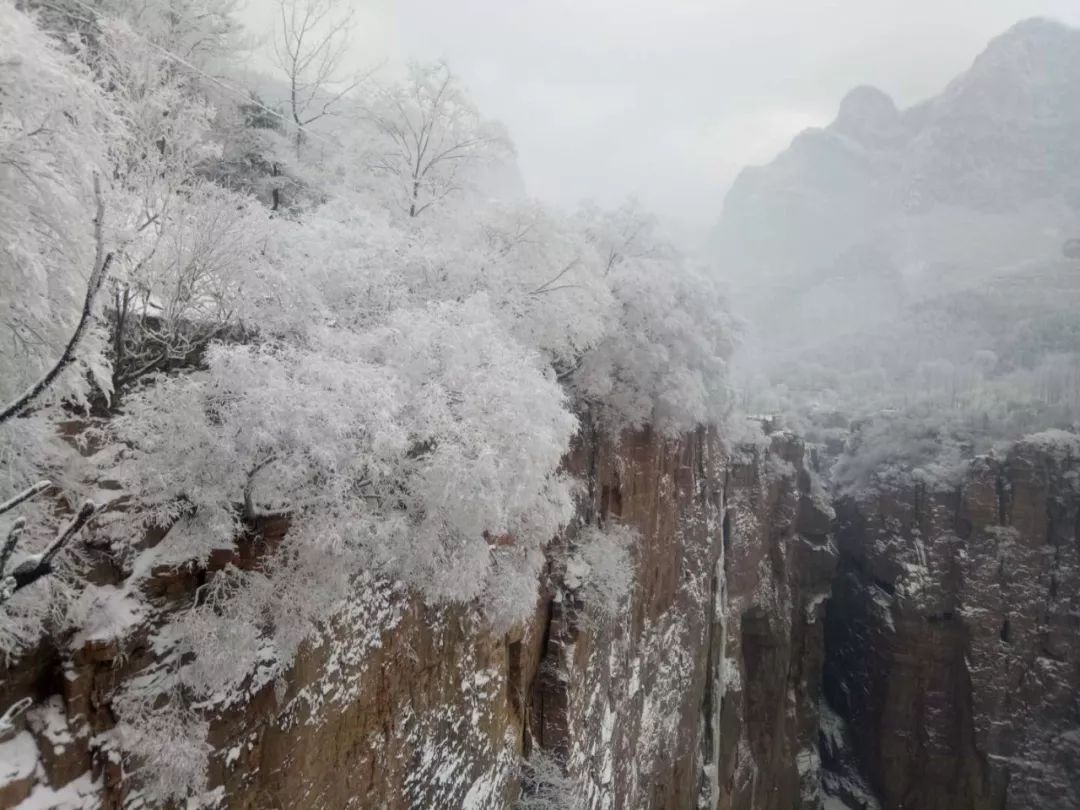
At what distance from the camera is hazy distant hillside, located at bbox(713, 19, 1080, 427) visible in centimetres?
7444

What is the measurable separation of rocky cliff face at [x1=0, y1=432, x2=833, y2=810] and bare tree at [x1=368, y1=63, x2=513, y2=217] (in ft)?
23.6

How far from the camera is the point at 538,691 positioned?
12.6m

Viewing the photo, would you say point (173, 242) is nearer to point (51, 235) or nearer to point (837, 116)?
point (51, 235)

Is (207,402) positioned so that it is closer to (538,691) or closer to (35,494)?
(35,494)

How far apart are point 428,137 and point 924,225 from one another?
152 m

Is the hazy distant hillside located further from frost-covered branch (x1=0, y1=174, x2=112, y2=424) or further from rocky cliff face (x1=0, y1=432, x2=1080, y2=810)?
frost-covered branch (x1=0, y1=174, x2=112, y2=424)

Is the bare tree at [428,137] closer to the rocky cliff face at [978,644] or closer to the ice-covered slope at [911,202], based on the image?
the rocky cliff face at [978,644]

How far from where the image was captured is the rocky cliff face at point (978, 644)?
30.2m

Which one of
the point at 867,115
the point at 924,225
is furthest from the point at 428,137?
the point at 867,115

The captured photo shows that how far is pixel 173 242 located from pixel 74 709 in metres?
4.33

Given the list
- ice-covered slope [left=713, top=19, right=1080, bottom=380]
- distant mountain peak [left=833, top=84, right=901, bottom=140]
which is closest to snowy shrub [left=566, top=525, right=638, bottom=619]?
ice-covered slope [left=713, top=19, right=1080, bottom=380]

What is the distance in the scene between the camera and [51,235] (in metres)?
4.22

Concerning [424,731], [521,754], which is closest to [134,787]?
[424,731]

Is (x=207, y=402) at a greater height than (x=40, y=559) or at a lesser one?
greater
